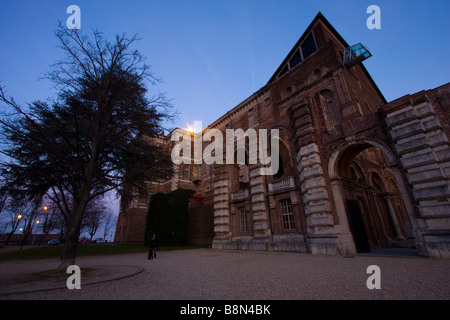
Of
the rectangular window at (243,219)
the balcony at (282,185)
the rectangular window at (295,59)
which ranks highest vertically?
the rectangular window at (295,59)

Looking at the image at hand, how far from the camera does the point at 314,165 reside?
13.9 meters

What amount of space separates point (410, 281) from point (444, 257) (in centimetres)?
584

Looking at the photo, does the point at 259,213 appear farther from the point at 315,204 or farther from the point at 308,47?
the point at 308,47

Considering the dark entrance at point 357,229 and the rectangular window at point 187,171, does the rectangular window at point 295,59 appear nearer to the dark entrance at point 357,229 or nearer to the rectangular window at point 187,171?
the dark entrance at point 357,229

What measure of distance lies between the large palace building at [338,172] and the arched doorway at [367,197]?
0.24 feet

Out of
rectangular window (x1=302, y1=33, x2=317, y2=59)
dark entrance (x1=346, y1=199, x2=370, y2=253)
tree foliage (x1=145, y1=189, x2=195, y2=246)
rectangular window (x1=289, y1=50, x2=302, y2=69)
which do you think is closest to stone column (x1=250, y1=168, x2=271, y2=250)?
dark entrance (x1=346, y1=199, x2=370, y2=253)

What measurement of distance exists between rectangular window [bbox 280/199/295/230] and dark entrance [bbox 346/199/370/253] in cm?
400

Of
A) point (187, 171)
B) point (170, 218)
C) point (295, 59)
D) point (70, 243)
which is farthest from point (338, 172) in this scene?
point (187, 171)

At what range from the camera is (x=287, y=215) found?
15914 millimetres

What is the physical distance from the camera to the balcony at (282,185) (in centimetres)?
1567

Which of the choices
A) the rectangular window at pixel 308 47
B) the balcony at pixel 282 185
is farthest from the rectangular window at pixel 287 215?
the rectangular window at pixel 308 47
